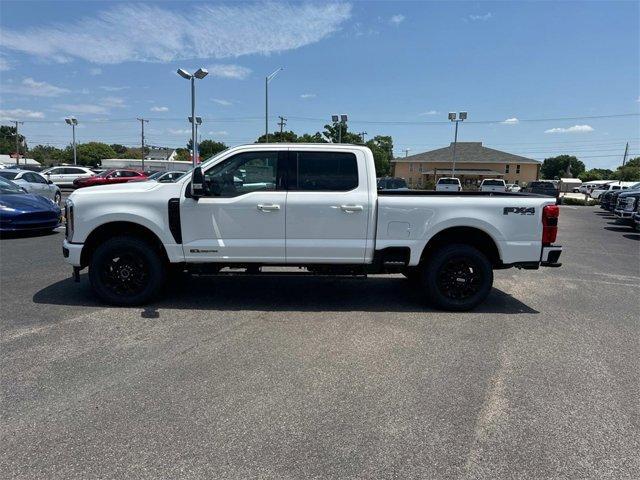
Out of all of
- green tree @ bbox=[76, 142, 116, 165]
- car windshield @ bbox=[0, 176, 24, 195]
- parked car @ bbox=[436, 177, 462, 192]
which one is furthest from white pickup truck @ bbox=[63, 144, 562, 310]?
green tree @ bbox=[76, 142, 116, 165]

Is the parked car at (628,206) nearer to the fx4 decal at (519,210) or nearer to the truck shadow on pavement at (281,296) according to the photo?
the truck shadow on pavement at (281,296)

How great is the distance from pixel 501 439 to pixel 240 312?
131 inches

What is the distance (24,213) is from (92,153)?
116771 mm

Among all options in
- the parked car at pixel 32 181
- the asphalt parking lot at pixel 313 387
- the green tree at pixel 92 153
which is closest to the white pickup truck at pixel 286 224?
the asphalt parking lot at pixel 313 387

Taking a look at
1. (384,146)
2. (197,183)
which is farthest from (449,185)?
(384,146)

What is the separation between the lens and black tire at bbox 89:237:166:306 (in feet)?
18.1

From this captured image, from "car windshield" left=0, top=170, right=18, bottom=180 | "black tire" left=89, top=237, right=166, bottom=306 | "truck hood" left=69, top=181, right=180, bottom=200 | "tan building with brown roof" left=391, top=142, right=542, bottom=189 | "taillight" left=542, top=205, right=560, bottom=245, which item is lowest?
"black tire" left=89, top=237, right=166, bottom=306

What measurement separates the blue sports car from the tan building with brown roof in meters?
57.7

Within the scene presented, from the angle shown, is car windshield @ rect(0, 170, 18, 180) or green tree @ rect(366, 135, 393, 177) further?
green tree @ rect(366, 135, 393, 177)

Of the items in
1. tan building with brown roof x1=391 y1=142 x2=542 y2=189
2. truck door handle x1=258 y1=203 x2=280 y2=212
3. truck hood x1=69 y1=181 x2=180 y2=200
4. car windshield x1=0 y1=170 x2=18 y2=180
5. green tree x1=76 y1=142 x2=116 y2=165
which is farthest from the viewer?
green tree x1=76 y1=142 x2=116 y2=165

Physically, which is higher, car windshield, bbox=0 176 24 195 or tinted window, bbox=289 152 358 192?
tinted window, bbox=289 152 358 192

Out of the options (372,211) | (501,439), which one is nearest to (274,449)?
(501,439)

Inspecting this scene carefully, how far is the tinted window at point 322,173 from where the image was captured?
5.49m

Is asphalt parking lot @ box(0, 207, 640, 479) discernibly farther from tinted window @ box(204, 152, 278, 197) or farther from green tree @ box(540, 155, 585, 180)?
green tree @ box(540, 155, 585, 180)
